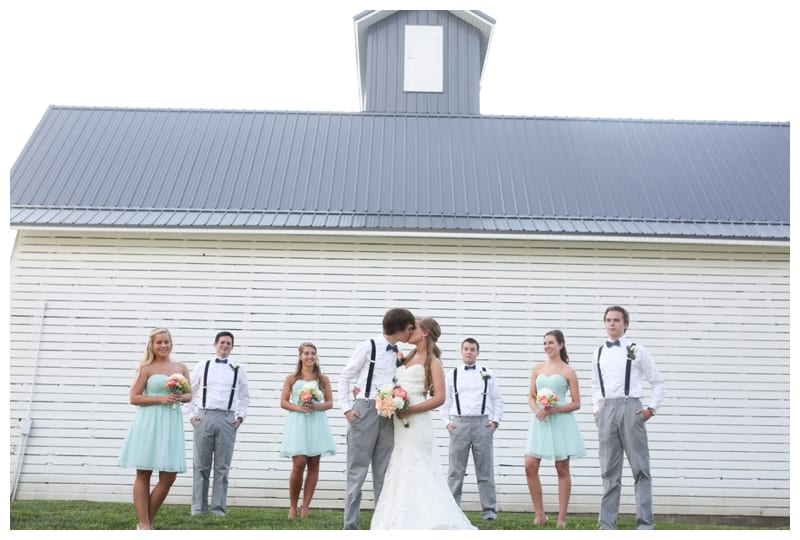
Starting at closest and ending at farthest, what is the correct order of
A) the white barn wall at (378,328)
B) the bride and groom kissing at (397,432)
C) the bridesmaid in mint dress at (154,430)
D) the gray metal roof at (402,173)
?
the bride and groom kissing at (397,432), the bridesmaid in mint dress at (154,430), the white barn wall at (378,328), the gray metal roof at (402,173)

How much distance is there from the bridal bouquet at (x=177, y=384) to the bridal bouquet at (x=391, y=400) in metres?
1.89

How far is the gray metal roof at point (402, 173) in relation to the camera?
11781 millimetres

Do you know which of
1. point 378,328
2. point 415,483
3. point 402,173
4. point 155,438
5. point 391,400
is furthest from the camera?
point 402,173

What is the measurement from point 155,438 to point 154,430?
0.07 metres

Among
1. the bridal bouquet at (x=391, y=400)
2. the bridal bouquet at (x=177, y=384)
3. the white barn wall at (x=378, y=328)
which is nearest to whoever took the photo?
the bridal bouquet at (x=391, y=400)

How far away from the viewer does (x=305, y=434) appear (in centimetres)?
916

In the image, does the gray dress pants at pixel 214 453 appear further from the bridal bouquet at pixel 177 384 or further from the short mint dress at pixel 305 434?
the bridal bouquet at pixel 177 384

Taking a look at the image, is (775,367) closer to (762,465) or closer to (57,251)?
(762,465)

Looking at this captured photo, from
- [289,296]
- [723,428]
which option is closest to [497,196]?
[289,296]

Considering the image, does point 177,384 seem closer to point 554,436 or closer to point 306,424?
point 306,424

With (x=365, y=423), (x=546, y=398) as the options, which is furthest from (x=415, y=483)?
(x=546, y=398)

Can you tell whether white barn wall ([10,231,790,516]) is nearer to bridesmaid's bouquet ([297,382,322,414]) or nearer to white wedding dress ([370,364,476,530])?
bridesmaid's bouquet ([297,382,322,414])

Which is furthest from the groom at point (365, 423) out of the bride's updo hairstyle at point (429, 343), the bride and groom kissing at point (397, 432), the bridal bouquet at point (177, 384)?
the bridal bouquet at point (177, 384)

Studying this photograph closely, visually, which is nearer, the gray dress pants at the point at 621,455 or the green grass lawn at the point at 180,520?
the gray dress pants at the point at 621,455
